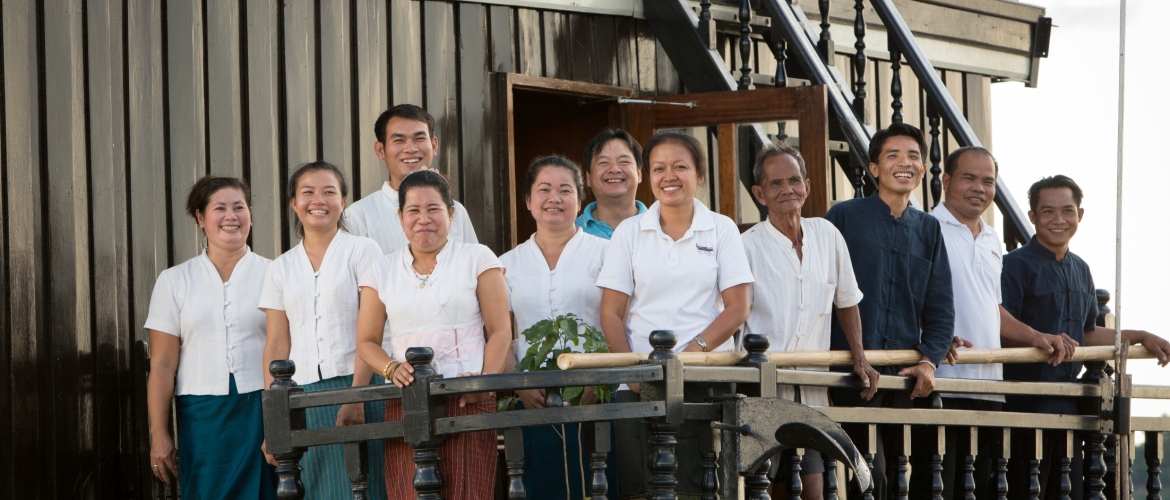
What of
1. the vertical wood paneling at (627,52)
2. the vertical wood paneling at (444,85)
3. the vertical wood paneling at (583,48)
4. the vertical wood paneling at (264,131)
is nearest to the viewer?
the vertical wood paneling at (264,131)

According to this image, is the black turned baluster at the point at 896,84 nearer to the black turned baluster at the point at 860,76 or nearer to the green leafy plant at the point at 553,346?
the black turned baluster at the point at 860,76

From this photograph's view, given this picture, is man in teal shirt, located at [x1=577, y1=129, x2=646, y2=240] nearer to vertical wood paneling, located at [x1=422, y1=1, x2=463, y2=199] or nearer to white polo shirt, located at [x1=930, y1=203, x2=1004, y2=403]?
white polo shirt, located at [x1=930, y1=203, x2=1004, y2=403]

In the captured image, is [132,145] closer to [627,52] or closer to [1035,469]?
[627,52]

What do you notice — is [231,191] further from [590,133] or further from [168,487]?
[590,133]

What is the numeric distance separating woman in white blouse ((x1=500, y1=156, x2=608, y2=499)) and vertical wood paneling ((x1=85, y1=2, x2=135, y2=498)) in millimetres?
1589

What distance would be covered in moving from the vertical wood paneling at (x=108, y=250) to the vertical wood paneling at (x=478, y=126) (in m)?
1.71

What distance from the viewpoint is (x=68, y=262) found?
15.9 feet

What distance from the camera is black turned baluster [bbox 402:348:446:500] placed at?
133 inches

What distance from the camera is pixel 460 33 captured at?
628cm

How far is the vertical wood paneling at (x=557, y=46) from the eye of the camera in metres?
6.55

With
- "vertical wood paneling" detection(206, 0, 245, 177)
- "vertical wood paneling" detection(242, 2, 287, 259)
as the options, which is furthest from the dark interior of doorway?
"vertical wood paneling" detection(206, 0, 245, 177)

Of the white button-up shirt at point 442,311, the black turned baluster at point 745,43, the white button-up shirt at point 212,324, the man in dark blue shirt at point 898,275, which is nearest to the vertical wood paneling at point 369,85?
the white button-up shirt at point 212,324

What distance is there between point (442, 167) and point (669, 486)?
9.79 feet

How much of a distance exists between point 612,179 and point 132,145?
1856mm
